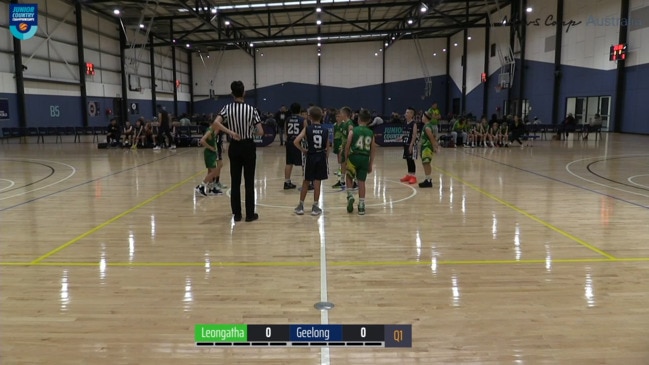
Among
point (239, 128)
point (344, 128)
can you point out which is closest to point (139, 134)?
point (344, 128)

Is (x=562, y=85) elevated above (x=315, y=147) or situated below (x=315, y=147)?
above

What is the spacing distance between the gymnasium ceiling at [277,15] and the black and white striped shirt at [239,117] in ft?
66.4

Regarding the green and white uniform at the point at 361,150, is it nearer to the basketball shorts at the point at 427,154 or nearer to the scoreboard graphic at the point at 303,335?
the basketball shorts at the point at 427,154

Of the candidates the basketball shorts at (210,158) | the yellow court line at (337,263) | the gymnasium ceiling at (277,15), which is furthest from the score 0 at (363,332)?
the gymnasium ceiling at (277,15)

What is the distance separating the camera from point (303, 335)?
321cm

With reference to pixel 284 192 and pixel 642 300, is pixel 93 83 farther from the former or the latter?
pixel 642 300

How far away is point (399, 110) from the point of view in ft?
139

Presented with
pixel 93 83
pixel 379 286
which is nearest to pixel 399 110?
pixel 93 83

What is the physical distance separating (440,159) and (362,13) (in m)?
20.1

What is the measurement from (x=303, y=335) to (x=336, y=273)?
57.1 inches

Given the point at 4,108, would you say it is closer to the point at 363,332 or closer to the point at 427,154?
the point at 427,154

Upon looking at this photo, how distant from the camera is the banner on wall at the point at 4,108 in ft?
73.7

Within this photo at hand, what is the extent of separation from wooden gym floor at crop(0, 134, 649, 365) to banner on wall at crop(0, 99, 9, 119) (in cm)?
1632

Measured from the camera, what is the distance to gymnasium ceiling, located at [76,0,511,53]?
1076 inches
